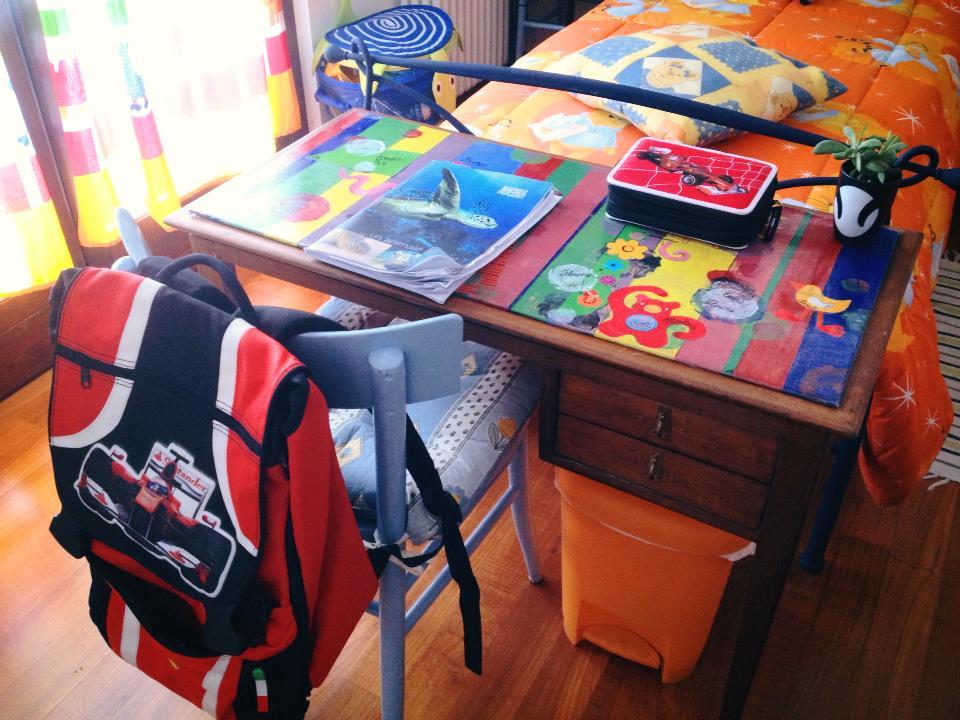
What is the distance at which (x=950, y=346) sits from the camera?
2.15 metres

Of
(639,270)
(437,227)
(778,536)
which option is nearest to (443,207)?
(437,227)

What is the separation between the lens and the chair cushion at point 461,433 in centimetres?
104

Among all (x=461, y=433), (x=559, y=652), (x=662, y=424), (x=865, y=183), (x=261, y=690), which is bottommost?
(x=559, y=652)

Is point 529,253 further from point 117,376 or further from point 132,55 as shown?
point 132,55

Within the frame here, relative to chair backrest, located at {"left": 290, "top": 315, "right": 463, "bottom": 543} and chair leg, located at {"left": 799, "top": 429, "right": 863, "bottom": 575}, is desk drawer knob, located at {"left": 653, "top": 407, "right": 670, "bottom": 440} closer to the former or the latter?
chair backrest, located at {"left": 290, "top": 315, "right": 463, "bottom": 543}

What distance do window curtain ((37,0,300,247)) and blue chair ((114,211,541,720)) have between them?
0.98 meters

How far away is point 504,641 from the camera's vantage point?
4.84 ft

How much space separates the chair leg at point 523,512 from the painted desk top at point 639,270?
38 centimetres

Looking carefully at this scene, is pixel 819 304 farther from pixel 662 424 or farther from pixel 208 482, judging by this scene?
pixel 208 482

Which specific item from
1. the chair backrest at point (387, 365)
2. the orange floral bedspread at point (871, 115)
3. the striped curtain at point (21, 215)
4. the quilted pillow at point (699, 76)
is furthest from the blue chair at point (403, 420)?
the striped curtain at point (21, 215)

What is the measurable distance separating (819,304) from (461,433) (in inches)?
19.5

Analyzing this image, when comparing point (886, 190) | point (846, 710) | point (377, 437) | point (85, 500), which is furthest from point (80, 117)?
point (846, 710)

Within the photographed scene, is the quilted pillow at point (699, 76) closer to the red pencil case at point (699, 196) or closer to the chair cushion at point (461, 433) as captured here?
the red pencil case at point (699, 196)

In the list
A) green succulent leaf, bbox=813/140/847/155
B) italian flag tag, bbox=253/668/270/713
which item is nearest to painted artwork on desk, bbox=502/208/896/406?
green succulent leaf, bbox=813/140/847/155
